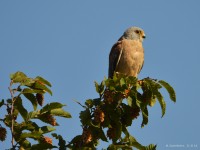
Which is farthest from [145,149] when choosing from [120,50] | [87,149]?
[120,50]

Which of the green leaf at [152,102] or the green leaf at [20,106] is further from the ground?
the green leaf at [152,102]

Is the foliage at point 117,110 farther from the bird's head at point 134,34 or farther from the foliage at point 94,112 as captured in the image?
the bird's head at point 134,34

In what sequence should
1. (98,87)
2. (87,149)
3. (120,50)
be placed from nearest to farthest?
1. (87,149)
2. (98,87)
3. (120,50)

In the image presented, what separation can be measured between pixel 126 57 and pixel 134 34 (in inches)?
48.6

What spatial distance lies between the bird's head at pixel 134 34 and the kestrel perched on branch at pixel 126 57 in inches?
10.7

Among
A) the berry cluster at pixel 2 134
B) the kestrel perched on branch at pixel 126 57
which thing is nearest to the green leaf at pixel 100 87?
the berry cluster at pixel 2 134

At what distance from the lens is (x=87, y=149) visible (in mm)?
3719

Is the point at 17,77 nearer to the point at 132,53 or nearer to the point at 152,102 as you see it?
the point at 152,102

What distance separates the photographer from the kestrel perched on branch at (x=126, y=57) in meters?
8.37

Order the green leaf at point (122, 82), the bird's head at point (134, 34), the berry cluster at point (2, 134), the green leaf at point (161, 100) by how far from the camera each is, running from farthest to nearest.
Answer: the bird's head at point (134, 34) → the green leaf at point (161, 100) → the green leaf at point (122, 82) → the berry cluster at point (2, 134)

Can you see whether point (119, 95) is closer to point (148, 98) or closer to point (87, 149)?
point (148, 98)

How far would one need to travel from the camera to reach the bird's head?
9.33m

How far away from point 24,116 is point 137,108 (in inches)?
48.6

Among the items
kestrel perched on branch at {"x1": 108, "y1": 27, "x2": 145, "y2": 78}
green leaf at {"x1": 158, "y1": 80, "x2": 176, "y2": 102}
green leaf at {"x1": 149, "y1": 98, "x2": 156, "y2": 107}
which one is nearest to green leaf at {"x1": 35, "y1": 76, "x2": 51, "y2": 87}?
green leaf at {"x1": 149, "y1": 98, "x2": 156, "y2": 107}
